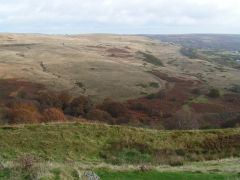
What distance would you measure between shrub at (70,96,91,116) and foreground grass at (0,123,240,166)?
2383 cm

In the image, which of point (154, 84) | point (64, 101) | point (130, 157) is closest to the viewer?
point (130, 157)

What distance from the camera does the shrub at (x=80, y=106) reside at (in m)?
41.9

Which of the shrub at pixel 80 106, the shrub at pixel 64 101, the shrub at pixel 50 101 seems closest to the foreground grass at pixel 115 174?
the shrub at pixel 80 106

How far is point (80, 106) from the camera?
140 feet

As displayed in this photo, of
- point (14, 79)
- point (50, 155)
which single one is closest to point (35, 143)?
point (50, 155)

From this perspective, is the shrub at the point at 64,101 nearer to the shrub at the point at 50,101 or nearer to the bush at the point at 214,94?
the shrub at the point at 50,101

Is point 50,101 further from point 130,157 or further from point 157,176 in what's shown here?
point 157,176

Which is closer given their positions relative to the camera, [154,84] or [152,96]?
[152,96]

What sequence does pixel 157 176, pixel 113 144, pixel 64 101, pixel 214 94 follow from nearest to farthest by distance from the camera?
pixel 157 176
pixel 113 144
pixel 64 101
pixel 214 94

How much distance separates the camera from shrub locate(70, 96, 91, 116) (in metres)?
41.9

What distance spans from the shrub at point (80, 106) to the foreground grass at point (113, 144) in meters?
23.8

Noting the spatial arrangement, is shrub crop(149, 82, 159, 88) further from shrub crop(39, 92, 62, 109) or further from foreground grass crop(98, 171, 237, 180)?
foreground grass crop(98, 171, 237, 180)

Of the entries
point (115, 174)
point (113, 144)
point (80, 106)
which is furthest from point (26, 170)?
point (80, 106)

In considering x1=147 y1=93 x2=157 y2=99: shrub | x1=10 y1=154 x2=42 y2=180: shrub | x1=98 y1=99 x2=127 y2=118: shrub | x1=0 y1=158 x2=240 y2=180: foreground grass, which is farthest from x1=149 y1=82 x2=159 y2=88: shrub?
x1=10 y1=154 x2=42 y2=180: shrub
